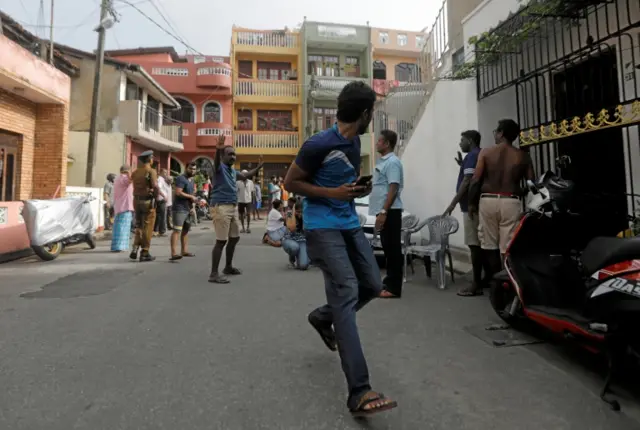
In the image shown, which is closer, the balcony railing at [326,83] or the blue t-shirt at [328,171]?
the blue t-shirt at [328,171]

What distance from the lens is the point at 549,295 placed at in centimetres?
331

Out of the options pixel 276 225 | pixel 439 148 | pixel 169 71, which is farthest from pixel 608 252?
pixel 169 71

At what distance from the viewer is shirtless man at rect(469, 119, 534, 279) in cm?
452

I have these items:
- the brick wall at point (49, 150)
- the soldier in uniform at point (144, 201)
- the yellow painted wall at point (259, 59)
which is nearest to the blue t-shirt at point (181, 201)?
the soldier in uniform at point (144, 201)

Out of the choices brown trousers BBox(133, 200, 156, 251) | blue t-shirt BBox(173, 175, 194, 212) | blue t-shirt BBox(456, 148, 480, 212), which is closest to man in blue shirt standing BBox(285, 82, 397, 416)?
blue t-shirt BBox(456, 148, 480, 212)

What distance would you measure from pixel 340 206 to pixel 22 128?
9824 millimetres

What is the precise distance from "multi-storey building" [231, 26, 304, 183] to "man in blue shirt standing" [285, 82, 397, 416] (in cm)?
2421

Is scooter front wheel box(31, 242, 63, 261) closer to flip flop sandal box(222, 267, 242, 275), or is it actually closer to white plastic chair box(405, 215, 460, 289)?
flip flop sandal box(222, 267, 242, 275)

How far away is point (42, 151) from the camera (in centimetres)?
1028

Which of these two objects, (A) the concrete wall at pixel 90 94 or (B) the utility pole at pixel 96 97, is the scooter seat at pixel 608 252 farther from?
(A) the concrete wall at pixel 90 94

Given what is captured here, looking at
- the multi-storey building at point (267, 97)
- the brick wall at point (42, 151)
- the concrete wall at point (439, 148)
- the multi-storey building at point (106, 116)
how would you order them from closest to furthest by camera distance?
the concrete wall at point (439, 148) < the brick wall at point (42, 151) < the multi-storey building at point (106, 116) < the multi-storey building at point (267, 97)

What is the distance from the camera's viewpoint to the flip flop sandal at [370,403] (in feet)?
7.00

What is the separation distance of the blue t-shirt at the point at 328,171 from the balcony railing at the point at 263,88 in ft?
83.9

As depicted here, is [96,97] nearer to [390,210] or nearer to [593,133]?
[390,210]
